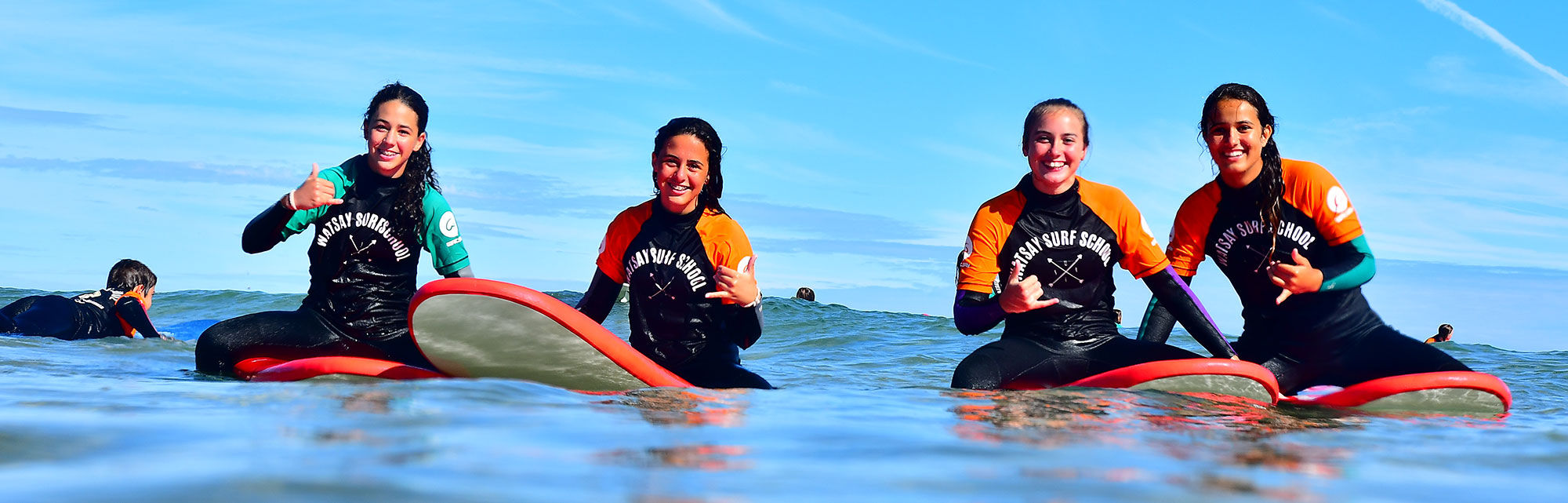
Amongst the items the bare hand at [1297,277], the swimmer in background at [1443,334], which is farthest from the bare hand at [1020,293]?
the swimmer in background at [1443,334]

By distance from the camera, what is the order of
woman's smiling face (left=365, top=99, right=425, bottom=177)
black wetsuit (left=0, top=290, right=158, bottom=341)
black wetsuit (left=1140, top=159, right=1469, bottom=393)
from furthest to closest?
black wetsuit (left=0, top=290, right=158, bottom=341) → woman's smiling face (left=365, top=99, right=425, bottom=177) → black wetsuit (left=1140, top=159, right=1469, bottom=393)

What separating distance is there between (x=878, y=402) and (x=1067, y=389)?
0.94 meters

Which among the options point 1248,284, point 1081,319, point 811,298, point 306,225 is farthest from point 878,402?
point 811,298

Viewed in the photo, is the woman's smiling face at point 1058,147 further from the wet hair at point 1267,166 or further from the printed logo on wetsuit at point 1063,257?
the wet hair at point 1267,166

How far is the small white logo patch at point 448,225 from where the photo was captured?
4.93 m

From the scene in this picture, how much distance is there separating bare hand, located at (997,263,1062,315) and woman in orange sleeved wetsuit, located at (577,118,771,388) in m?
1.05

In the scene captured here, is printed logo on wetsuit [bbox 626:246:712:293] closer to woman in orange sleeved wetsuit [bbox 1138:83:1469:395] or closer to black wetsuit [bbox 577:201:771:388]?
black wetsuit [bbox 577:201:771:388]

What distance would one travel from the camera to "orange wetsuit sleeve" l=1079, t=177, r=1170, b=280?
4496mm

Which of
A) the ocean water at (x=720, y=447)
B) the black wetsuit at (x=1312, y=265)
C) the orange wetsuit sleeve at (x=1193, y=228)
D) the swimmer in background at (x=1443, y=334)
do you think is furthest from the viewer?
the swimmer in background at (x=1443, y=334)

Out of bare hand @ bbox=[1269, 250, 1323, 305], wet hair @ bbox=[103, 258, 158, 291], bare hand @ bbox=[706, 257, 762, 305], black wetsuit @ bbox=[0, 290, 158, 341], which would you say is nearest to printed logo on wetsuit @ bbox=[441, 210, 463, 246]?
bare hand @ bbox=[706, 257, 762, 305]

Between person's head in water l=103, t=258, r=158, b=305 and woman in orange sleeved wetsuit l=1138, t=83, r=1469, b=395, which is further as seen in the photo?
person's head in water l=103, t=258, r=158, b=305

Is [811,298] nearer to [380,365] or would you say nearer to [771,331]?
[771,331]

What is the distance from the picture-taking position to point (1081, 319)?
15.2ft

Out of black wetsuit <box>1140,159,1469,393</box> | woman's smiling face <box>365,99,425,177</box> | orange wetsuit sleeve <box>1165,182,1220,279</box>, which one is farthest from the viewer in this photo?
woman's smiling face <box>365,99,425,177</box>
